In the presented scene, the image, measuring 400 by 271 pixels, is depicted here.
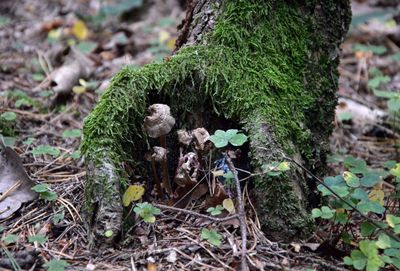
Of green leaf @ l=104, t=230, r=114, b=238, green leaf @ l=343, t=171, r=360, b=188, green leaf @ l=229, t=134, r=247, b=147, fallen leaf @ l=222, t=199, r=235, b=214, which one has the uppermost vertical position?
green leaf @ l=229, t=134, r=247, b=147

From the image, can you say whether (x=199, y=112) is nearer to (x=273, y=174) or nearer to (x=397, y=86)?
(x=273, y=174)

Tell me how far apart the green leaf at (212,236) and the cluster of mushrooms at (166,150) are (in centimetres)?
36

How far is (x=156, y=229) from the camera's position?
2410mm

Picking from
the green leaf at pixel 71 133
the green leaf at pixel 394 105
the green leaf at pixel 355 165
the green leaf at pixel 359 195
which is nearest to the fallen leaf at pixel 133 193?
the green leaf at pixel 359 195

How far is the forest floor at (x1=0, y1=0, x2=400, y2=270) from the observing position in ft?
7.38

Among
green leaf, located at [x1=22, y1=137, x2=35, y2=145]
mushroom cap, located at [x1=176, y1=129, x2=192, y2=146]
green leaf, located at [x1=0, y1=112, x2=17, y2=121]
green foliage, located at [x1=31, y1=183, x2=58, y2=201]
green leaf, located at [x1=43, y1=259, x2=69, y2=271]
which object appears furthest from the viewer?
green leaf, located at [x1=0, y1=112, x2=17, y2=121]

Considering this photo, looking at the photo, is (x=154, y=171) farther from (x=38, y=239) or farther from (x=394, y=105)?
(x=394, y=105)

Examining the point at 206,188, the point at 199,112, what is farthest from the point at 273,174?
the point at 199,112

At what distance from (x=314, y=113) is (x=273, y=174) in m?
0.73

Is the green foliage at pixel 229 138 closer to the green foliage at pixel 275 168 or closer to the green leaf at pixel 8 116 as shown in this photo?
the green foliage at pixel 275 168

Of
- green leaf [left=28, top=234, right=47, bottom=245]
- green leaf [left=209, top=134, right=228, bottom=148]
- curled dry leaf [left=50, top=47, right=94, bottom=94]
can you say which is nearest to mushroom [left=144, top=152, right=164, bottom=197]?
green leaf [left=209, top=134, right=228, bottom=148]

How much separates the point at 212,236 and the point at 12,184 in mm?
1287

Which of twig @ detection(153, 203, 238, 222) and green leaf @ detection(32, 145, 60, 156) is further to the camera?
green leaf @ detection(32, 145, 60, 156)

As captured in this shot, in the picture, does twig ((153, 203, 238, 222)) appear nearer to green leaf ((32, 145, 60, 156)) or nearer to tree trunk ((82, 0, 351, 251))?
tree trunk ((82, 0, 351, 251))
